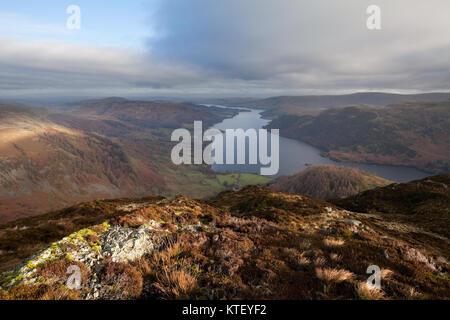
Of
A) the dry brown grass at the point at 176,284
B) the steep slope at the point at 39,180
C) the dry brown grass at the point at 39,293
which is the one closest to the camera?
the dry brown grass at the point at 39,293

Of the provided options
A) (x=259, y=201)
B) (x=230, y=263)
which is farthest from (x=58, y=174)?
(x=230, y=263)

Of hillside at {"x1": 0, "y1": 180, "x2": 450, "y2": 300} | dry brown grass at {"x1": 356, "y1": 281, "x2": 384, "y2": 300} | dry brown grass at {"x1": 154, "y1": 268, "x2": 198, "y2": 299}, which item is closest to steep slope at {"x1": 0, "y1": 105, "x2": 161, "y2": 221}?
hillside at {"x1": 0, "y1": 180, "x2": 450, "y2": 300}

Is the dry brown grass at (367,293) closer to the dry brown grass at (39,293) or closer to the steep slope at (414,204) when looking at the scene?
the dry brown grass at (39,293)

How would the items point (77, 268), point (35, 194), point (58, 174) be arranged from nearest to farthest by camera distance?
point (77, 268), point (35, 194), point (58, 174)

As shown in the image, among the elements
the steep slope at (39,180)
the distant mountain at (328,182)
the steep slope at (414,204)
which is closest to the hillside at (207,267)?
the steep slope at (414,204)

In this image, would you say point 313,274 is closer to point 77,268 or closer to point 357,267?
point 357,267

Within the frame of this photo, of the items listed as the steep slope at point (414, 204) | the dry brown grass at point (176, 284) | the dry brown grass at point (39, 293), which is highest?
the dry brown grass at point (39, 293)

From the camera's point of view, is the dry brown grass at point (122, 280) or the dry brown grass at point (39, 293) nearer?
the dry brown grass at point (39, 293)
